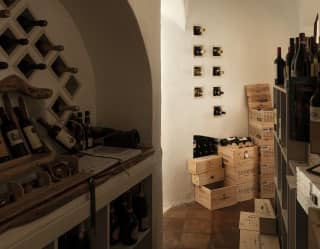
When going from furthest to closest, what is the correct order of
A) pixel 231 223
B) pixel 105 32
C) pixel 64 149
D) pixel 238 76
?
pixel 238 76, pixel 231 223, pixel 105 32, pixel 64 149

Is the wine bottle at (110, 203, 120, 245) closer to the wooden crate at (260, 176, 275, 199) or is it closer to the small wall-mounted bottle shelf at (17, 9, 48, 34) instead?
the small wall-mounted bottle shelf at (17, 9, 48, 34)

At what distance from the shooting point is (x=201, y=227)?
12.1 feet

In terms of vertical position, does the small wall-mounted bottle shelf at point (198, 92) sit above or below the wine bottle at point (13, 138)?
above

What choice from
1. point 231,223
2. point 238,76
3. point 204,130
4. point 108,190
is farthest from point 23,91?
point 238,76

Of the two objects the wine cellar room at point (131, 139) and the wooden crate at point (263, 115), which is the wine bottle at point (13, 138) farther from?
the wooden crate at point (263, 115)

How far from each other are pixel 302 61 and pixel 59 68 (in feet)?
4.72

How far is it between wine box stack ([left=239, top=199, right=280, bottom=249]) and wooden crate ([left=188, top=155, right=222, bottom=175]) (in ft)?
3.85

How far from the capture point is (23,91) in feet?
5.18

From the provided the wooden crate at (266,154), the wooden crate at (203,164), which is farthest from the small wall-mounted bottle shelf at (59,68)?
the wooden crate at (266,154)

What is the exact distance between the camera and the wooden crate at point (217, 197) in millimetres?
4141

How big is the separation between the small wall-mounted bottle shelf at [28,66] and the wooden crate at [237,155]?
3048mm

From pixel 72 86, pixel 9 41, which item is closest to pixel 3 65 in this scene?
pixel 9 41

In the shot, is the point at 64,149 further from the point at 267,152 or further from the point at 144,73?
the point at 267,152

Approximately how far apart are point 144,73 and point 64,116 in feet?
1.90
